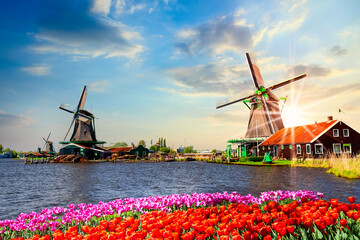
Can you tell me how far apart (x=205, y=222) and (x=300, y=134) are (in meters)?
39.6

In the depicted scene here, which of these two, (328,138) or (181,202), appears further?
(328,138)

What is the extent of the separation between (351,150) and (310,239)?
39.1 metres

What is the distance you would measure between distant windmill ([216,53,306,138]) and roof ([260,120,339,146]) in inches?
91.1

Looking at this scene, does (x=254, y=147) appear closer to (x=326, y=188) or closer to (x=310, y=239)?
(x=326, y=188)

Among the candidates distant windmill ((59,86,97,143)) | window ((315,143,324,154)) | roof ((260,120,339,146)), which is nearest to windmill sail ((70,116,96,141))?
distant windmill ((59,86,97,143))

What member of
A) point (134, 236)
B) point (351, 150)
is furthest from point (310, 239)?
point (351, 150)

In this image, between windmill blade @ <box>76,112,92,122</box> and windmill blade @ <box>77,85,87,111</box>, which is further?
Answer: windmill blade @ <box>77,85,87,111</box>

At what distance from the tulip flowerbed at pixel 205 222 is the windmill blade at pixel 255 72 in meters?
45.5

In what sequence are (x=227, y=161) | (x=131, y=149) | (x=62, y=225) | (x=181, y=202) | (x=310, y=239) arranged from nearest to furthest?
(x=310, y=239) → (x=62, y=225) → (x=181, y=202) → (x=227, y=161) → (x=131, y=149)

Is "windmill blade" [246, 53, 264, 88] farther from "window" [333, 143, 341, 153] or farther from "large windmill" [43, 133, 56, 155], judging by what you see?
"large windmill" [43, 133, 56, 155]

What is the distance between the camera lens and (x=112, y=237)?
3766 mm

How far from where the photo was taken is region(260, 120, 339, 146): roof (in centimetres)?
3698

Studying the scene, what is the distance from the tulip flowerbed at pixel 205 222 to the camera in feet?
12.8

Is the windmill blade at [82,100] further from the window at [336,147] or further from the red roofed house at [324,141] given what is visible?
the window at [336,147]
